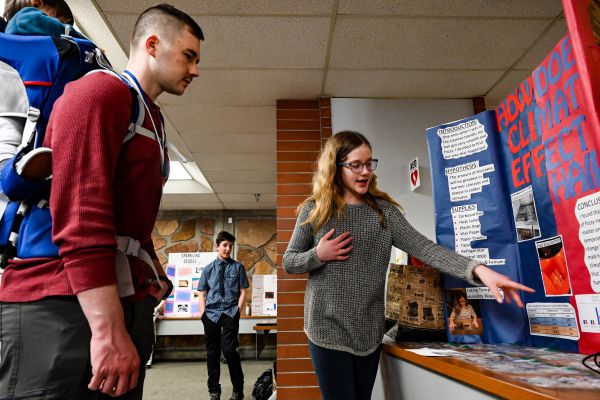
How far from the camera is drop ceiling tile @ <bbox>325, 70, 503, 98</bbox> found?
2.92 metres

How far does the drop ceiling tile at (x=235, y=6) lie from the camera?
2168mm

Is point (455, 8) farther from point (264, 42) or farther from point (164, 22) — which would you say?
point (164, 22)

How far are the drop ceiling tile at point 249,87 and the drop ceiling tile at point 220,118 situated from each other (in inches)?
3.8

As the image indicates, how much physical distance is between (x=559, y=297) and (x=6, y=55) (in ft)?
4.53

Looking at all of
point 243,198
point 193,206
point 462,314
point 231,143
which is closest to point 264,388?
point 231,143

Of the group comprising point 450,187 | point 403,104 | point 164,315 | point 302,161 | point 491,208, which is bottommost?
point 164,315

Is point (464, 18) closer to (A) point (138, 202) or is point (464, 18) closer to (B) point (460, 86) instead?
(B) point (460, 86)

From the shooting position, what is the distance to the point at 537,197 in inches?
44.7

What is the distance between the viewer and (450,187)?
140 cm

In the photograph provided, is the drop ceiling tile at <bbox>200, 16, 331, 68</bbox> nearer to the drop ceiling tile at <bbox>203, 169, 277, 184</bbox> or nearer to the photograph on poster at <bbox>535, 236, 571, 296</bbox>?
the photograph on poster at <bbox>535, 236, 571, 296</bbox>

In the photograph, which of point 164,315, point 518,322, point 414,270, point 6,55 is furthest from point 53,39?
point 164,315

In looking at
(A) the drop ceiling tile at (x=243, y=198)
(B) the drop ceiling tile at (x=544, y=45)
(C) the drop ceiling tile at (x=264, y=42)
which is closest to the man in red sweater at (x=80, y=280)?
(C) the drop ceiling tile at (x=264, y=42)

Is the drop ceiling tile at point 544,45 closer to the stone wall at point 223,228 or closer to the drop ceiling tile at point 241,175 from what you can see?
the drop ceiling tile at point 241,175

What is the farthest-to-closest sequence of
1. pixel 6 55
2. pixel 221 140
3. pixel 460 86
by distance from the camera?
pixel 221 140 → pixel 460 86 → pixel 6 55
